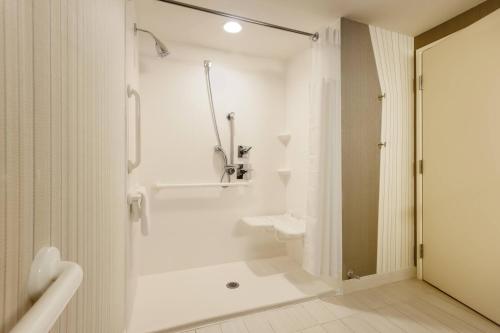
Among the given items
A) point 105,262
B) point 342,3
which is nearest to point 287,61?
point 342,3

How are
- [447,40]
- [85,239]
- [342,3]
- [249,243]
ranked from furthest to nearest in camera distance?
[249,243] < [447,40] < [342,3] < [85,239]

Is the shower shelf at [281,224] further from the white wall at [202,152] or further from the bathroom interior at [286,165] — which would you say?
the white wall at [202,152]

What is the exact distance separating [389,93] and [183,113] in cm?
197

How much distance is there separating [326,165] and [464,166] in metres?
1.04

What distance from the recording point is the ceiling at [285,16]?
1769mm

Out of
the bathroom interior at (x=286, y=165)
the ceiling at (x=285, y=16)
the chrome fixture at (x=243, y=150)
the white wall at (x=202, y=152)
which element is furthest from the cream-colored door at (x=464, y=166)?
the chrome fixture at (x=243, y=150)

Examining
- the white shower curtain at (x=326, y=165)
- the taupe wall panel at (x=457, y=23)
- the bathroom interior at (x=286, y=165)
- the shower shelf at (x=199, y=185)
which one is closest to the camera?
the bathroom interior at (x=286, y=165)

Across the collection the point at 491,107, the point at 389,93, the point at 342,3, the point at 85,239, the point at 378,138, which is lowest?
the point at 85,239

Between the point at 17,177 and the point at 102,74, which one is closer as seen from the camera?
the point at 17,177

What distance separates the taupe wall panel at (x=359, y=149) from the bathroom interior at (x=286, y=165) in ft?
0.04

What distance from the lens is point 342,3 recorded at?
1750 mm

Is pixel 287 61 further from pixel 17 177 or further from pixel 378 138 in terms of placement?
pixel 17 177

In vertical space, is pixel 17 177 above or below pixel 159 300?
above

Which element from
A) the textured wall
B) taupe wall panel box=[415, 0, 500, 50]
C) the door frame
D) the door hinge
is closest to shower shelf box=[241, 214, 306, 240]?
the door frame
